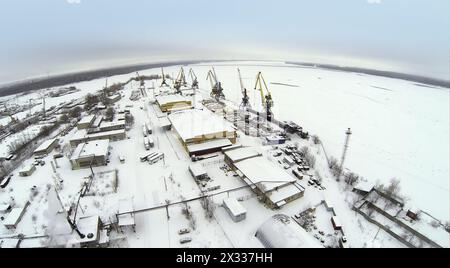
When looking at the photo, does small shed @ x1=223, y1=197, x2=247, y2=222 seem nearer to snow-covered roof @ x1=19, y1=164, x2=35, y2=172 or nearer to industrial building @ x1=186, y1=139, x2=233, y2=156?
industrial building @ x1=186, y1=139, x2=233, y2=156

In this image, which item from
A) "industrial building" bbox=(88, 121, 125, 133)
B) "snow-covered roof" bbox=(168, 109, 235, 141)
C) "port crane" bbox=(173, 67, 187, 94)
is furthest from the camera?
"port crane" bbox=(173, 67, 187, 94)

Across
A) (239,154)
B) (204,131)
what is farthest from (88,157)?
(239,154)

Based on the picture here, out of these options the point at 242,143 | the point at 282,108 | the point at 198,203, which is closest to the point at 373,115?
the point at 282,108

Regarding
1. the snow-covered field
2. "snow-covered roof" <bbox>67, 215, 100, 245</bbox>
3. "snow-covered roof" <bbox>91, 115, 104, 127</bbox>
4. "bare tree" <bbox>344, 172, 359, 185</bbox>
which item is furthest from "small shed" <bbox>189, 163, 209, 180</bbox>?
"snow-covered roof" <bbox>91, 115, 104, 127</bbox>

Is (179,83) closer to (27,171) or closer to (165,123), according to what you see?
(165,123)

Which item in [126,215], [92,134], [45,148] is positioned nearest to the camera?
[126,215]

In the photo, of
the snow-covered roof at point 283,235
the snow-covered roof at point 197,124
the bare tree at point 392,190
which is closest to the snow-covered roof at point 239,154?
the snow-covered roof at point 197,124
